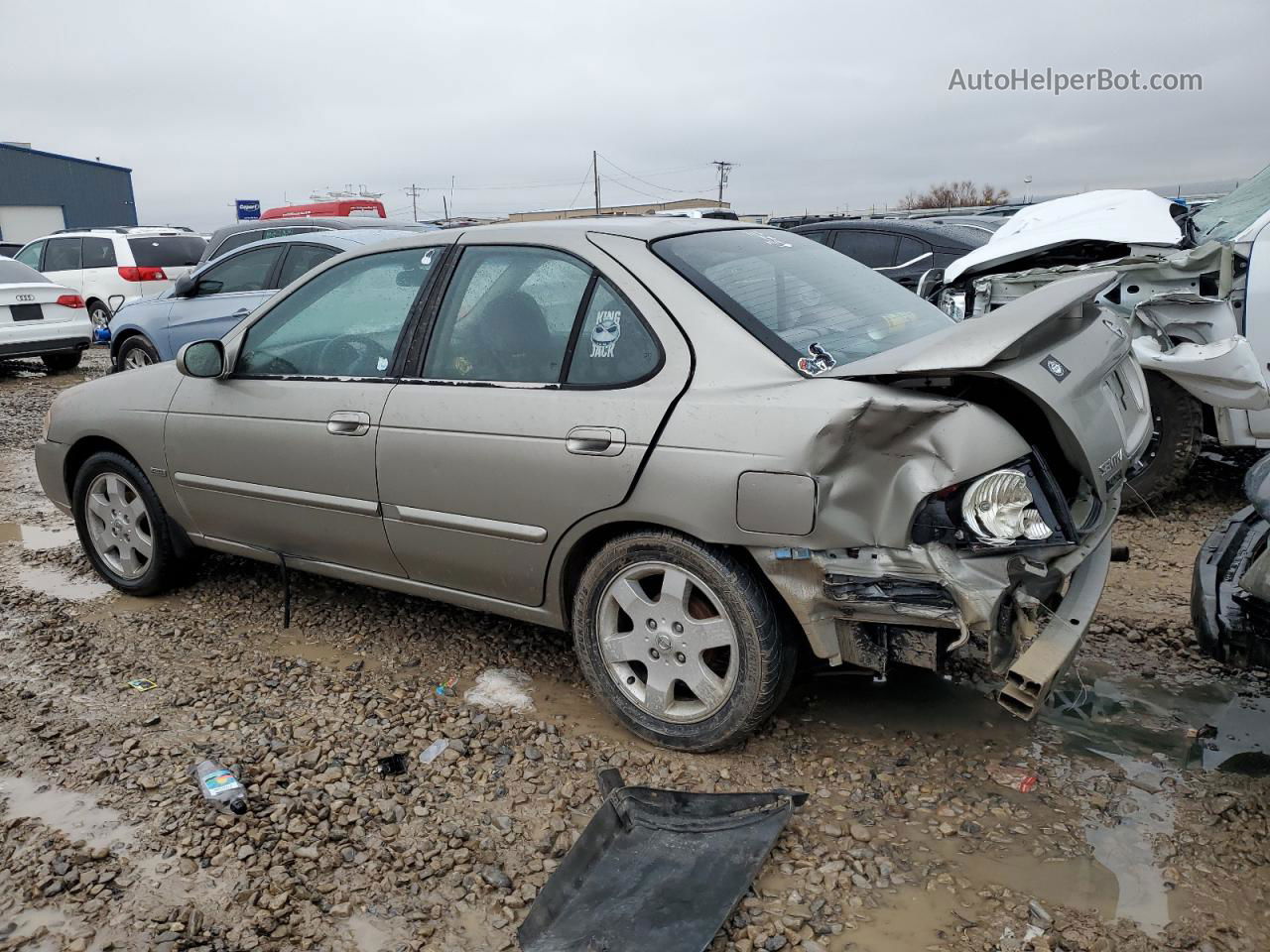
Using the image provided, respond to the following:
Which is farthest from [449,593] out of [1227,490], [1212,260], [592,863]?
[1227,490]

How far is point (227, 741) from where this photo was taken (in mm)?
3324

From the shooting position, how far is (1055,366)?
2.75 meters

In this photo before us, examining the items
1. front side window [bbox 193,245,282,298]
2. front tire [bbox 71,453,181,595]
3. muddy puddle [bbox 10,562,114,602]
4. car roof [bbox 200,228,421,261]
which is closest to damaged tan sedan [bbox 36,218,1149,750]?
front tire [bbox 71,453,181,595]

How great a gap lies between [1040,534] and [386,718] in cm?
227

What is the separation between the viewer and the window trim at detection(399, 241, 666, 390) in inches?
120

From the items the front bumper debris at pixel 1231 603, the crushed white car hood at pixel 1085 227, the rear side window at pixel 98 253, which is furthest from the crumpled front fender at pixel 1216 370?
the rear side window at pixel 98 253

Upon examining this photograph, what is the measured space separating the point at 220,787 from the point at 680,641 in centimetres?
151

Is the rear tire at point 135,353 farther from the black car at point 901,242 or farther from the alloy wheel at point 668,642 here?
the alloy wheel at point 668,642

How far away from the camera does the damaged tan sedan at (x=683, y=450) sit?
2635mm

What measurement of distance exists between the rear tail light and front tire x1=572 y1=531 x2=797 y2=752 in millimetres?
13311

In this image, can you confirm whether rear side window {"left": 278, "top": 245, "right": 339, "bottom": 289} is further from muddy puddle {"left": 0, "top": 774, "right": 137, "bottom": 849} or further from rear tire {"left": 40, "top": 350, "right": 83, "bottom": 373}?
rear tire {"left": 40, "top": 350, "right": 83, "bottom": 373}

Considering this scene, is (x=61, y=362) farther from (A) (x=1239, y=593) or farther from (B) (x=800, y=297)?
(A) (x=1239, y=593)

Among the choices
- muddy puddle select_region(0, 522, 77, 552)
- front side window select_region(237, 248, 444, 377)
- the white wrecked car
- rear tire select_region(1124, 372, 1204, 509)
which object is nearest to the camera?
front side window select_region(237, 248, 444, 377)

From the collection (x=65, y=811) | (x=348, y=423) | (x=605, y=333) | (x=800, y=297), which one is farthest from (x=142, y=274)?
(x=800, y=297)
